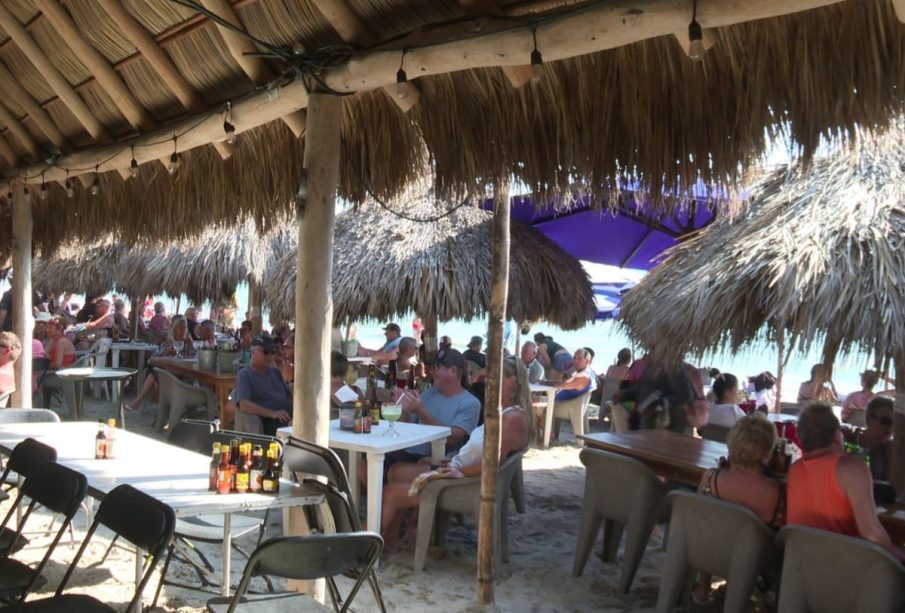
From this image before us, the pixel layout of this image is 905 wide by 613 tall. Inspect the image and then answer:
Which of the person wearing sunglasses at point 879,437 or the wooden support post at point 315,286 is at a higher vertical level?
the wooden support post at point 315,286

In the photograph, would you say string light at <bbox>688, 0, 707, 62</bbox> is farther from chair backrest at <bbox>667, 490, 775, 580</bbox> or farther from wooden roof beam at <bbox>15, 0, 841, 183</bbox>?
chair backrest at <bbox>667, 490, 775, 580</bbox>

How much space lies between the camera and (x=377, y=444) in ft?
15.7

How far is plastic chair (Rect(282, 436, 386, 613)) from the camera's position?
10.5 ft

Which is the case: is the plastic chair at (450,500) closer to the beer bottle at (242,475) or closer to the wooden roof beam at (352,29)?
the beer bottle at (242,475)

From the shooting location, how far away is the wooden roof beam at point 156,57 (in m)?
4.14

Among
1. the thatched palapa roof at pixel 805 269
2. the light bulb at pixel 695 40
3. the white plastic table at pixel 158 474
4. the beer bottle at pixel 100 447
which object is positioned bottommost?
the white plastic table at pixel 158 474

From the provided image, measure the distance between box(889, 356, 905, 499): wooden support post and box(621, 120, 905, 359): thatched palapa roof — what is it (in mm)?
890

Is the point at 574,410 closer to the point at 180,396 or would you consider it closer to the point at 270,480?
the point at 180,396

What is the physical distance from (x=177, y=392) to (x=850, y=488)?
272 inches

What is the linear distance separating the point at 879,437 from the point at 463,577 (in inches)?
114

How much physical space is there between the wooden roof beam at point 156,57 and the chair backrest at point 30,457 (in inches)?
80.2

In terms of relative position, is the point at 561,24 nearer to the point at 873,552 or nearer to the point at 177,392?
the point at 873,552

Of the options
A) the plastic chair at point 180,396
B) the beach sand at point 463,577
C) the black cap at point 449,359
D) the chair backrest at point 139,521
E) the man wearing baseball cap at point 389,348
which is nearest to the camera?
the chair backrest at point 139,521

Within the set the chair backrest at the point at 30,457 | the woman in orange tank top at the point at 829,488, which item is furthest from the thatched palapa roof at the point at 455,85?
the chair backrest at the point at 30,457
